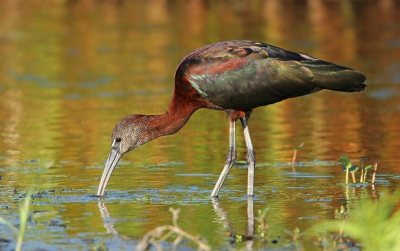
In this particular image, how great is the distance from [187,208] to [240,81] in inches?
60.0

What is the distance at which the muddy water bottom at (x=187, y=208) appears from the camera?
7.25m

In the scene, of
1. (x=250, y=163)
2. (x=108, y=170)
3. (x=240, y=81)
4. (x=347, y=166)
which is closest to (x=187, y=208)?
(x=108, y=170)

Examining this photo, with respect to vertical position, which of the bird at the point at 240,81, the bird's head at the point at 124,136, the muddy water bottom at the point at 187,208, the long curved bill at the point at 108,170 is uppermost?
the bird at the point at 240,81

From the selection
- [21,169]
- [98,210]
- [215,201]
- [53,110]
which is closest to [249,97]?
[215,201]

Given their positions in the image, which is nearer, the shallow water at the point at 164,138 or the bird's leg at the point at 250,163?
the shallow water at the point at 164,138

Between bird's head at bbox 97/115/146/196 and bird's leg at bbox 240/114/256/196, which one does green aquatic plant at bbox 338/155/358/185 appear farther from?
bird's head at bbox 97/115/146/196

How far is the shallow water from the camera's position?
8170 mm

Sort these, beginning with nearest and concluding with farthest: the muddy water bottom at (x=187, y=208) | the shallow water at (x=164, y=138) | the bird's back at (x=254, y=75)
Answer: the muddy water bottom at (x=187, y=208) < the shallow water at (x=164, y=138) < the bird's back at (x=254, y=75)

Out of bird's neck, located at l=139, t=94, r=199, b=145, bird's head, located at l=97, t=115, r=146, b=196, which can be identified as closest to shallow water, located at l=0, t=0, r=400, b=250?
bird's head, located at l=97, t=115, r=146, b=196

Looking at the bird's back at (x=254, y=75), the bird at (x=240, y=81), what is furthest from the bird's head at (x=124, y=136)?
the bird's back at (x=254, y=75)

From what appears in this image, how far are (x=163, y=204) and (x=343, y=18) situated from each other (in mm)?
21394

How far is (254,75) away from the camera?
31.0 feet

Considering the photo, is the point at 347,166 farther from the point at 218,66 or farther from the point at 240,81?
the point at 218,66

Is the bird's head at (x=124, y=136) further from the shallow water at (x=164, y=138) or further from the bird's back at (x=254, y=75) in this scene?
the bird's back at (x=254, y=75)
